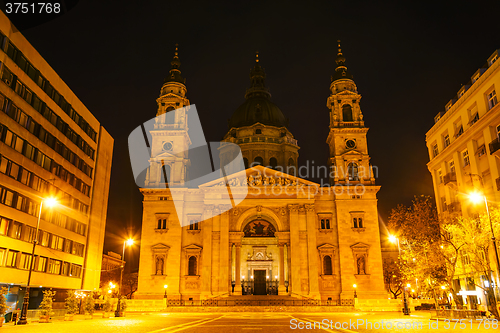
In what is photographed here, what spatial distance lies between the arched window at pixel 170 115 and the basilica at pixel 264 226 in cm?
15

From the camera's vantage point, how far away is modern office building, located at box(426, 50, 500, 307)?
34375 mm

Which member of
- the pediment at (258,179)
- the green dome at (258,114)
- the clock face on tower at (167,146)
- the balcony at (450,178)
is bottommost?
the balcony at (450,178)

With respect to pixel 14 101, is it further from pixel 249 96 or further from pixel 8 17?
pixel 249 96

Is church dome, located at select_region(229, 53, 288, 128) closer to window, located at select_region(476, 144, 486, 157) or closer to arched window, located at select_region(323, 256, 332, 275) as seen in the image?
arched window, located at select_region(323, 256, 332, 275)

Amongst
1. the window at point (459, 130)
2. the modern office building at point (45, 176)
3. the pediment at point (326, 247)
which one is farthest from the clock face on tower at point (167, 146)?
the window at point (459, 130)

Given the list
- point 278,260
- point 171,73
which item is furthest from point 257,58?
point 278,260

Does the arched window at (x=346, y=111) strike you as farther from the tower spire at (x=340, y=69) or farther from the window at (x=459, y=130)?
the window at (x=459, y=130)

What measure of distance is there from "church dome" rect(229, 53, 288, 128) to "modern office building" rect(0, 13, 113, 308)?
3027 centimetres

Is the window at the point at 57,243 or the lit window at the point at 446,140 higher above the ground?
the lit window at the point at 446,140

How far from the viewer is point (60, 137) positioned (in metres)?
42.1

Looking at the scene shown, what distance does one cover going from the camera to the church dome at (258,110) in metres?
76.1

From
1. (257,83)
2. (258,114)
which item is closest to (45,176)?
(258,114)

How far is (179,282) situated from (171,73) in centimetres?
3208

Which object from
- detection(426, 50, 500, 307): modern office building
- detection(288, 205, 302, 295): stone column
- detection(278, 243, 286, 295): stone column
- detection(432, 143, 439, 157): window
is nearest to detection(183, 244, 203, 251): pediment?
detection(278, 243, 286, 295): stone column
